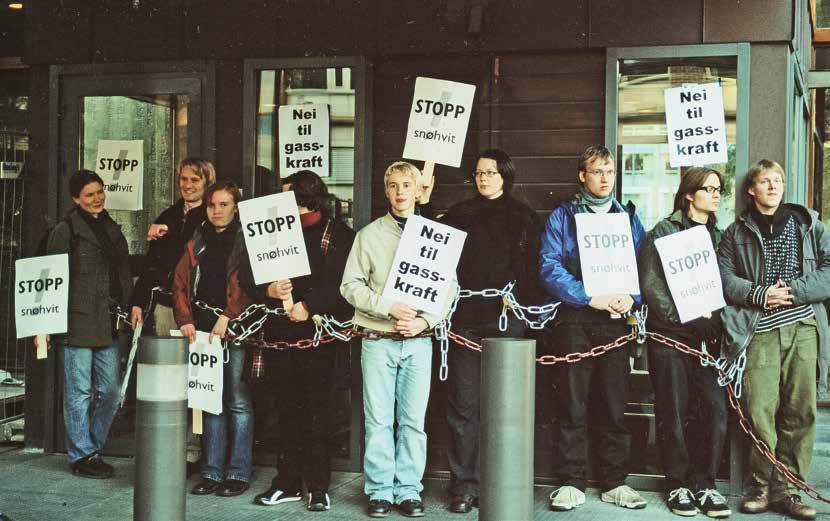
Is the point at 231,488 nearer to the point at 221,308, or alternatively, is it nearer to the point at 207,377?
the point at 207,377

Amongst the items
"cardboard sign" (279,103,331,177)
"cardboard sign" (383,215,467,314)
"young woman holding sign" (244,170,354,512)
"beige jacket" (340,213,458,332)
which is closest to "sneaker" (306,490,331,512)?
"young woman holding sign" (244,170,354,512)

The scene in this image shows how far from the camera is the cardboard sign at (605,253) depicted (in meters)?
7.11

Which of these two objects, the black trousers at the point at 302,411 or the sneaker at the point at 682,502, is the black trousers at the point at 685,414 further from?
the black trousers at the point at 302,411

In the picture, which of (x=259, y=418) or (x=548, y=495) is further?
(x=259, y=418)

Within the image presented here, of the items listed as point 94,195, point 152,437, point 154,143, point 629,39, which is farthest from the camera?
point 154,143

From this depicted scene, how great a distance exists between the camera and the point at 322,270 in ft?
24.2

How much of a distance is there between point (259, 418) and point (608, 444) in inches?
101

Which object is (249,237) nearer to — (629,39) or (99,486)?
(99,486)

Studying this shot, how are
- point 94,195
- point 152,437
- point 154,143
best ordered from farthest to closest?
point 154,143 < point 94,195 < point 152,437

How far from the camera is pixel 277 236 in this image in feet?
23.7

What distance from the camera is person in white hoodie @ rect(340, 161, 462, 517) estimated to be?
7.06 meters

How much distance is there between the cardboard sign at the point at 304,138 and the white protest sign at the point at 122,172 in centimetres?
121

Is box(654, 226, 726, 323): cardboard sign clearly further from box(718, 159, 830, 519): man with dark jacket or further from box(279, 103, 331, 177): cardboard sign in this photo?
box(279, 103, 331, 177): cardboard sign

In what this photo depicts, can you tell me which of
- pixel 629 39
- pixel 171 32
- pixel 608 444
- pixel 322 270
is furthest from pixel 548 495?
pixel 171 32
